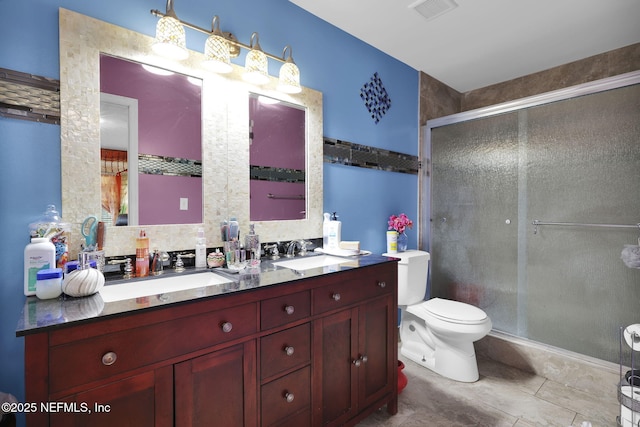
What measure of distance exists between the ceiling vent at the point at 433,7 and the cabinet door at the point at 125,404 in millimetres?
2272

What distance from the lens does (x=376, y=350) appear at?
1664 millimetres

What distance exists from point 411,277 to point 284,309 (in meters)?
1.41

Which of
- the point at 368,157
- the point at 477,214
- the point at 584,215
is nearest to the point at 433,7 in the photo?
the point at 368,157

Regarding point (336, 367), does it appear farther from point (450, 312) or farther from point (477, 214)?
point (477, 214)

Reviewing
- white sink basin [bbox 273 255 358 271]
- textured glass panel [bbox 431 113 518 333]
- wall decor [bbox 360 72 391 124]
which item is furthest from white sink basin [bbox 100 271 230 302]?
textured glass panel [bbox 431 113 518 333]

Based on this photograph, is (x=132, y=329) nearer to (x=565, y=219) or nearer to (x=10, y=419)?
(x=10, y=419)

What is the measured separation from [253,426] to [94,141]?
4.14ft

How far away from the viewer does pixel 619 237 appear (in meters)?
2.04

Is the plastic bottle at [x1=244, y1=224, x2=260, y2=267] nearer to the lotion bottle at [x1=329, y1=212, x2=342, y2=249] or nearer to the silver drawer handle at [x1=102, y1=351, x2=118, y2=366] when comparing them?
the lotion bottle at [x1=329, y1=212, x2=342, y2=249]

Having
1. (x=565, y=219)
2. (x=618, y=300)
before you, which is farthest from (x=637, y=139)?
(x=618, y=300)

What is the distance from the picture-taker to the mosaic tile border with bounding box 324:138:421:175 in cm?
220

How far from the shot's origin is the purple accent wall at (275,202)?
5.86 feet

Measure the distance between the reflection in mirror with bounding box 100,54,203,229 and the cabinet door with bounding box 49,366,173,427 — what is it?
715 mm

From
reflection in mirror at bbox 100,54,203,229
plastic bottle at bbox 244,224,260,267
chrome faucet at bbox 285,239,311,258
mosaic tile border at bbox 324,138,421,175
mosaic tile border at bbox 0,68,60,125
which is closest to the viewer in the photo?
mosaic tile border at bbox 0,68,60,125
